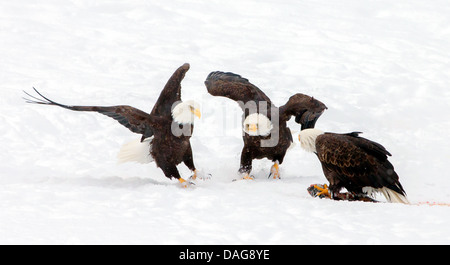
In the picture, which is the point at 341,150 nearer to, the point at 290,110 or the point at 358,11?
the point at 290,110

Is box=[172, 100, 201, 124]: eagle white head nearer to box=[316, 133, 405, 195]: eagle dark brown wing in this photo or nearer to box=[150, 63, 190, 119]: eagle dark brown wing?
box=[150, 63, 190, 119]: eagle dark brown wing

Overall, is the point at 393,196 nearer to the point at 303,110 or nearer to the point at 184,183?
the point at 303,110

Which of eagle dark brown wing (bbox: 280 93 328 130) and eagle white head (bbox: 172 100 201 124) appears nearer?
eagle white head (bbox: 172 100 201 124)

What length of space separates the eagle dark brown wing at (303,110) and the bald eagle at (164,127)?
1.24m

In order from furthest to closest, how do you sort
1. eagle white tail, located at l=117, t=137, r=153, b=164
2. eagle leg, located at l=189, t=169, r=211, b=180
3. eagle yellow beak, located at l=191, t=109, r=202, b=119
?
1. eagle leg, located at l=189, t=169, r=211, b=180
2. eagle white tail, located at l=117, t=137, r=153, b=164
3. eagle yellow beak, located at l=191, t=109, r=202, b=119

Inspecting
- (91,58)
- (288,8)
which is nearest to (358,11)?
(288,8)

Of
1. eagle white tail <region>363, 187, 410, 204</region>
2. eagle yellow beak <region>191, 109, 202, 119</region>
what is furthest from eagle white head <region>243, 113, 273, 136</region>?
eagle white tail <region>363, 187, 410, 204</region>

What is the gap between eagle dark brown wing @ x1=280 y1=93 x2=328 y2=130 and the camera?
897cm

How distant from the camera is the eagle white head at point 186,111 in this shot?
8.12 meters

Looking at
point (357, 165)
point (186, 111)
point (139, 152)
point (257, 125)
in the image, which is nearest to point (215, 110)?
point (257, 125)

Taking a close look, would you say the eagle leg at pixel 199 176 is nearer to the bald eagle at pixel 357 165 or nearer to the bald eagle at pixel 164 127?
the bald eagle at pixel 164 127

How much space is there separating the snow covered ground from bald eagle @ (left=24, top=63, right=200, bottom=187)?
0.84 feet

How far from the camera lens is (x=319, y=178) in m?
9.24

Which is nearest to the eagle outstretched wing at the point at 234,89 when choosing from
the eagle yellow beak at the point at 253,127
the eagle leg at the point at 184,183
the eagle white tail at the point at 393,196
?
the eagle yellow beak at the point at 253,127
